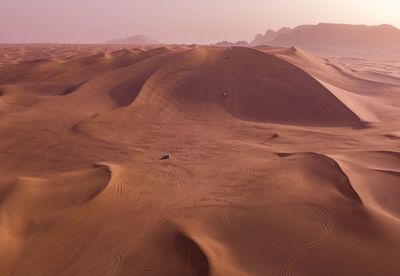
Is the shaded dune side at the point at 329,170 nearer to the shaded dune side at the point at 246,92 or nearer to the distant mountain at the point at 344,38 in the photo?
the shaded dune side at the point at 246,92

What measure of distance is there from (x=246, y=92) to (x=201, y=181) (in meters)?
7.47

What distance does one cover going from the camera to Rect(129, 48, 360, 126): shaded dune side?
38.9ft

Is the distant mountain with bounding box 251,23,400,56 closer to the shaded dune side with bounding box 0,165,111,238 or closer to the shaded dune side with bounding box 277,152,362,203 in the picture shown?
the shaded dune side with bounding box 277,152,362,203

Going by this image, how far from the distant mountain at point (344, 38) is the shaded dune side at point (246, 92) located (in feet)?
198

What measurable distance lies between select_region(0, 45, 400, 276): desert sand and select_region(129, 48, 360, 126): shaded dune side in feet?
0.27

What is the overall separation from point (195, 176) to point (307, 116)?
6512 mm

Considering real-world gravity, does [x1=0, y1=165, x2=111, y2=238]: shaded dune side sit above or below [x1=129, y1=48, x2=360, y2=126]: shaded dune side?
below

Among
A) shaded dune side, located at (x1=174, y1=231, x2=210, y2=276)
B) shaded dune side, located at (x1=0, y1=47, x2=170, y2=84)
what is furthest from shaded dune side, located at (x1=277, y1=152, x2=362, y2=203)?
shaded dune side, located at (x1=0, y1=47, x2=170, y2=84)

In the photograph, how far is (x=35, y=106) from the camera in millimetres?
12352

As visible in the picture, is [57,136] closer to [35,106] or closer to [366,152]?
[35,106]

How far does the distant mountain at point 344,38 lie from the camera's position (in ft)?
239

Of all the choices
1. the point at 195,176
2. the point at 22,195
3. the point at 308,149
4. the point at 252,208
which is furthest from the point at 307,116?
the point at 22,195

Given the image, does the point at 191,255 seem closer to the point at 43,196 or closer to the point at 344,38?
the point at 43,196

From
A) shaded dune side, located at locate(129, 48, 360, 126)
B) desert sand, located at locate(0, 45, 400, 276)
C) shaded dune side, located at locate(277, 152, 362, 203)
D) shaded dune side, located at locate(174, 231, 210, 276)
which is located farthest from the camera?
shaded dune side, located at locate(129, 48, 360, 126)
